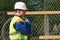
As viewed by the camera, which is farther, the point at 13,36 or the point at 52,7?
the point at 52,7

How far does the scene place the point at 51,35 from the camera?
744 centimetres

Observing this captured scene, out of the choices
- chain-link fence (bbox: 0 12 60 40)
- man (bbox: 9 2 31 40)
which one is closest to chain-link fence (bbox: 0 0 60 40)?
chain-link fence (bbox: 0 12 60 40)

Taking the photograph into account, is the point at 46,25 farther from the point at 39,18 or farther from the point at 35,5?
the point at 35,5

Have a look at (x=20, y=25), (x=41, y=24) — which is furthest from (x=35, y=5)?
(x=20, y=25)

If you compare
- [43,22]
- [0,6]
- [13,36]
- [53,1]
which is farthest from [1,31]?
[13,36]

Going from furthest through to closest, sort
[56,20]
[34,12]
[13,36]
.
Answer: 1. [56,20]
2. [34,12]
3. [13,36]

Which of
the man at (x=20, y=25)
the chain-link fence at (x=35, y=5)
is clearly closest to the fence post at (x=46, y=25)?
the chain-link fence at (x=35, y=5)

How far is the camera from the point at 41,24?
7.54 m

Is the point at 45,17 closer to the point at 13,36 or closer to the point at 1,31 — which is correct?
the point at 1,31

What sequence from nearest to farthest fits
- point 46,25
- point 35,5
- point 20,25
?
point 20,25 → point 46,25 → point 35,5

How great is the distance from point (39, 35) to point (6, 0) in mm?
1229

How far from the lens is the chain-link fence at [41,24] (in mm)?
7391

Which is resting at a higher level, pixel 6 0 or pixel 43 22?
pixel 6 0

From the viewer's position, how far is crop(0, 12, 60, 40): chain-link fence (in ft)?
24.2
